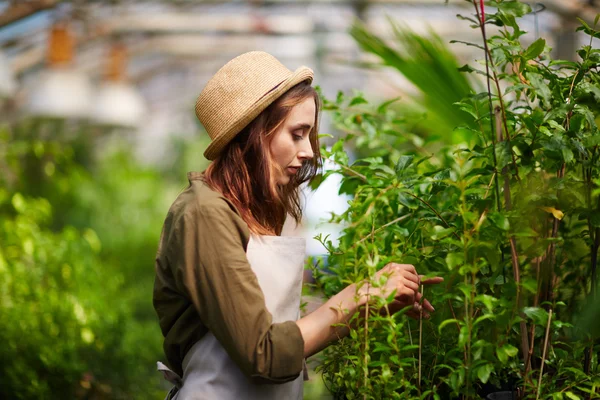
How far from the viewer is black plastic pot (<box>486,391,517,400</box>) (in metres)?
1.29

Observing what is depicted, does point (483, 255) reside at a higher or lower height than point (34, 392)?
higher

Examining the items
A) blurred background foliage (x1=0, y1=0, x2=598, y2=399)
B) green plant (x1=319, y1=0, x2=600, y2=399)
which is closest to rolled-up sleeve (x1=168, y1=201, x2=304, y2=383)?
green plant (x1=319, y1=0, x2=600, y2=399)

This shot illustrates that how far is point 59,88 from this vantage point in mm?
5164

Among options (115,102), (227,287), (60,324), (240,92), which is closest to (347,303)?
(227,287)

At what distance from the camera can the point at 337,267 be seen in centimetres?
162

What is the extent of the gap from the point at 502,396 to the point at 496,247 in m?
0.29

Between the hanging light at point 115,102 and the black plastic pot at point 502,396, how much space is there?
5369 millimetres

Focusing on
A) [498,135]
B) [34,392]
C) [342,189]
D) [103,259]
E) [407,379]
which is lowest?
[103,259]

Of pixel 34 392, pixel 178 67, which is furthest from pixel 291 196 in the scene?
pixel 178 67

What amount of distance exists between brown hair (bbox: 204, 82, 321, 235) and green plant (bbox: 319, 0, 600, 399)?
142 millimetres

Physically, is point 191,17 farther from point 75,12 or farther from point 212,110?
point 212,110

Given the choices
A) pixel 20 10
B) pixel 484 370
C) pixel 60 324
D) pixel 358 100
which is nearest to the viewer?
pixel 484 370

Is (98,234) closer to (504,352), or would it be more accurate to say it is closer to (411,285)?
(411,285)

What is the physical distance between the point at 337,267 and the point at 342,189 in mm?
183
